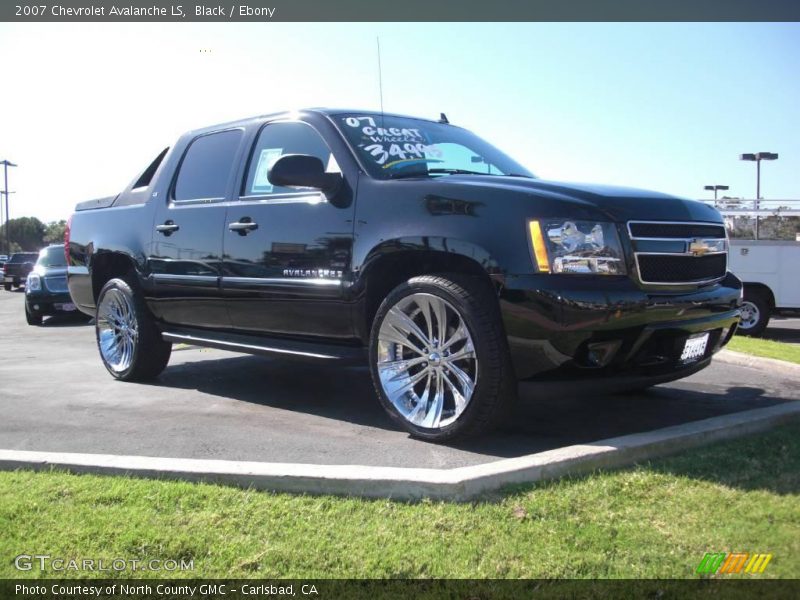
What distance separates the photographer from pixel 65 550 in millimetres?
2701

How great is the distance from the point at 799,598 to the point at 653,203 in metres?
2.18

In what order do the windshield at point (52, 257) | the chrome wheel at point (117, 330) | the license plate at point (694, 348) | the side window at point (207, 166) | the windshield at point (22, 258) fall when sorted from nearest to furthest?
1. the license plate at point (694, 348)
2. the side window at point (207, 166)
3. the chrome wheel at point (117, 330)
4. the windshield at point (52, 257)
5. the windshield at point (22, 258)

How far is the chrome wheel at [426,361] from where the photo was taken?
12.7ft

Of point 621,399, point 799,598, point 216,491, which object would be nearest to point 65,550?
point 216,491

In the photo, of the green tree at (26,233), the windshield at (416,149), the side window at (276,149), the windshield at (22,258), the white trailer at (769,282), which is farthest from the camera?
the green tree at (26,233)

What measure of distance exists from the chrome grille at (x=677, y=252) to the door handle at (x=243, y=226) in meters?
2.49

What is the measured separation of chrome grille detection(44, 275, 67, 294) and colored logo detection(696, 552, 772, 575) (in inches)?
549

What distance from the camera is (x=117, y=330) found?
6.43 m

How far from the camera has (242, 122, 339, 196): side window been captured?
4910 mm

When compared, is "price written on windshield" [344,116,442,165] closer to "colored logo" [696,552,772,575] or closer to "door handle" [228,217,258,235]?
"door handle" [228,217,258,235]

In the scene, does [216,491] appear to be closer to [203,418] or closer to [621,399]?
[203,418]

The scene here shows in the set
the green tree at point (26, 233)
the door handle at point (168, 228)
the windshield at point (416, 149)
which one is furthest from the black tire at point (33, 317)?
the green tree at point (26, 233)

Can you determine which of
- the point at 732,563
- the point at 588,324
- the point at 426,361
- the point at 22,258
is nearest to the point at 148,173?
the point at 426,361

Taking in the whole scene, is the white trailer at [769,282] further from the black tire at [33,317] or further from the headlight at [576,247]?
the black tire at [33,317]
